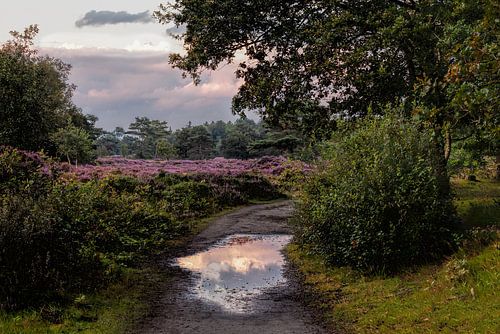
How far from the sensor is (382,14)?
16.1 metres

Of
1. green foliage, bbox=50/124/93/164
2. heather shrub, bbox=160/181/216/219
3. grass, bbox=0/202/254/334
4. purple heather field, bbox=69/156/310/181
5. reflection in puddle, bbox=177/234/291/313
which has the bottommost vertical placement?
reflection in puddle, bbox=177/234/291/313

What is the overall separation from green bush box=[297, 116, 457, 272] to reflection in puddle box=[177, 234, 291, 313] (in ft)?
7.23

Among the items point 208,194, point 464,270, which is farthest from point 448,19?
point 208,194

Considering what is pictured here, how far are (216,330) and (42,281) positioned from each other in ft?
13.6

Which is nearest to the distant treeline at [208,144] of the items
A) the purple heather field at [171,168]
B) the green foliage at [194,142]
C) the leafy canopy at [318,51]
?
the green foliage at [194,142]

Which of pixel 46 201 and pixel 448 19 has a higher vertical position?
pixel 448 19

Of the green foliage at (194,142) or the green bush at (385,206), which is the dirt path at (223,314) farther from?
the green foliage at (194,142)

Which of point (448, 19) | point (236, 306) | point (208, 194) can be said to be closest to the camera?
point (236, 306)

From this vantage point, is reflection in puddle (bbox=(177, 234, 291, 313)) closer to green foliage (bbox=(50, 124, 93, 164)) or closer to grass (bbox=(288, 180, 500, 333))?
grass (bbox=(288, 180, 500, 333))

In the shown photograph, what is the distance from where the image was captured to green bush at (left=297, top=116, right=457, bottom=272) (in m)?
12.0

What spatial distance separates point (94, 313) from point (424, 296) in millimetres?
7297

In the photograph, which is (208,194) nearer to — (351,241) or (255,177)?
(255,177)

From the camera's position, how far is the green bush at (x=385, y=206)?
474 inches

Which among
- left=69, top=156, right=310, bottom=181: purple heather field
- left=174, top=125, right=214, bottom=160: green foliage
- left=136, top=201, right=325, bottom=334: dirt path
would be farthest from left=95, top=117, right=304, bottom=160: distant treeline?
left=136, top=201, right=325, bottom=334: dirt path
